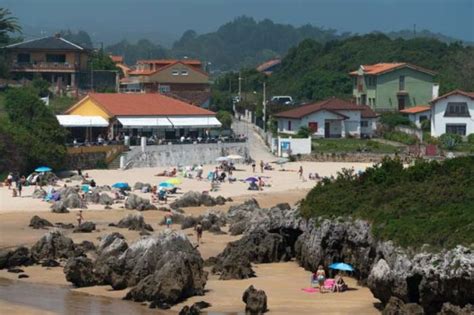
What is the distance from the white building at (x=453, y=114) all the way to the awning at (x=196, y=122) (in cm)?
1448

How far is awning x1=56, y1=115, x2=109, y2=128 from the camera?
216 ft

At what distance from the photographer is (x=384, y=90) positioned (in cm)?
8831

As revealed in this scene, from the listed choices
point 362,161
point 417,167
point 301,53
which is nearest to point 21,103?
point 362,161

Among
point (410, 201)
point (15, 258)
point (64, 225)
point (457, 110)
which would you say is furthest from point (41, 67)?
point (410, 201)

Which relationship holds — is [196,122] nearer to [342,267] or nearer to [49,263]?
[49,263]

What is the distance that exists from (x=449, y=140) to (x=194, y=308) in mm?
46591

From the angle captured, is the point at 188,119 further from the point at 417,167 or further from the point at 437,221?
the point at 437,221

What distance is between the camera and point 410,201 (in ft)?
107

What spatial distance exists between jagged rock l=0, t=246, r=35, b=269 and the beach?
52 centimetres

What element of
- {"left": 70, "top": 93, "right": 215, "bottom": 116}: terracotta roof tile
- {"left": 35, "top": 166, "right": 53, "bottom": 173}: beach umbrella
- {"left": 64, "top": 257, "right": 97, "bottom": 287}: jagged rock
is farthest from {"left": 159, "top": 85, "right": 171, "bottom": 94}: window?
{"left": 64, "top": 257, "right": 97, "bottom": 287}: jagged rock

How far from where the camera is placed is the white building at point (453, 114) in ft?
253

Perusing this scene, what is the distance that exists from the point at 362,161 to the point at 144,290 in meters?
40.0

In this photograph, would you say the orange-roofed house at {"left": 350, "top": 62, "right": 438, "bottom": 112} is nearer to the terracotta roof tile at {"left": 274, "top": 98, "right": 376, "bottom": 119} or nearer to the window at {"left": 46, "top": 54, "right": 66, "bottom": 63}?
the terracotta roof tile at {"left": 274, "top": 98, "right": 376, "bottom": 119}

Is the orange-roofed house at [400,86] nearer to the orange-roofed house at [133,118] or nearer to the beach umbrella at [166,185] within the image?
the orange-roofed house at [133,118]
